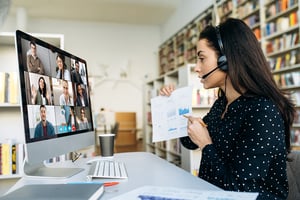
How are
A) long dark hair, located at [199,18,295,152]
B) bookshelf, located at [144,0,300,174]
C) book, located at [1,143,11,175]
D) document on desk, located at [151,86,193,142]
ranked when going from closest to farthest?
1. long dark hair, located at [199,18,295,152]
2. document on desk, located at [151,86,193,142]
3. book, located at [1,143,11,175]
4. bookshelf, located at [144,0,300,174]

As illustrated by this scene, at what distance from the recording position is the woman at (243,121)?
0.83 meters

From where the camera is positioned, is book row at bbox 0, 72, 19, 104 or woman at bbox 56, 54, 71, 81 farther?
book row at bbox 0, 72, 19, 104

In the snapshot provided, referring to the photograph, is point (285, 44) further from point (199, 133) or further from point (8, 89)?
point (8, 89)

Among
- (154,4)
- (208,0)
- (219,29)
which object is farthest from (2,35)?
(154,4)

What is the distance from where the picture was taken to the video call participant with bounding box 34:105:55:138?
82cm

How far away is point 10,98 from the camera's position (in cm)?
177

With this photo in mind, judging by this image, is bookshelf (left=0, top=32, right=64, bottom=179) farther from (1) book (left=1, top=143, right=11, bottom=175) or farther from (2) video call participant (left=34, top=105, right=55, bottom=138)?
(2) video call participant (left=34, top=105, right=55, bottom=138)

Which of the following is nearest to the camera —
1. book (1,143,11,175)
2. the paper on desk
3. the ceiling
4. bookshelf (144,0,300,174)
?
the paper on desk

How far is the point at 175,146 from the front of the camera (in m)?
3.34

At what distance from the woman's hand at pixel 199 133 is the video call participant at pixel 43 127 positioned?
20.0 inches

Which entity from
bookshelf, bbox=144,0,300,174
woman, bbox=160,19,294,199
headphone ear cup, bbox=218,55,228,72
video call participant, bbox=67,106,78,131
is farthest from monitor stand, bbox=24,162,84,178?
bookshelf, bbox=144,0,300,174

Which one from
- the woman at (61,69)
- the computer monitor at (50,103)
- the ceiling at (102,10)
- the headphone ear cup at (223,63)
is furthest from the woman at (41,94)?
the ceiling at (102,10)

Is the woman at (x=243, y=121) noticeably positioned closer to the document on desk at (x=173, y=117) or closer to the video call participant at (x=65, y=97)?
the document on desk at (x=173, y=117)

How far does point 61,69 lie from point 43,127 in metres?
0.27
